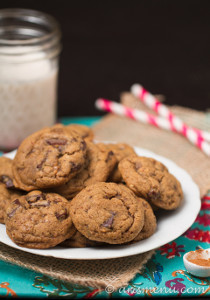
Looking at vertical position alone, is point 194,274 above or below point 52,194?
below

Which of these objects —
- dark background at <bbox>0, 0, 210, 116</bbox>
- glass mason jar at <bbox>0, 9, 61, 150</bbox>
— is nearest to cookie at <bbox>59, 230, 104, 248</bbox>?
glass mason jar at <bbox>0, 9, 61, 150</bbox>

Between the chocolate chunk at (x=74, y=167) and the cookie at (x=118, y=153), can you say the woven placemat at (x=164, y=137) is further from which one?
the chocolate chunk at (x=74, y=167)

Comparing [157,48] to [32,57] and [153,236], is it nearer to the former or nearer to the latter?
[32,57]

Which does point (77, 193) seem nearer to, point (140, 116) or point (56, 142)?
point (56, 142)

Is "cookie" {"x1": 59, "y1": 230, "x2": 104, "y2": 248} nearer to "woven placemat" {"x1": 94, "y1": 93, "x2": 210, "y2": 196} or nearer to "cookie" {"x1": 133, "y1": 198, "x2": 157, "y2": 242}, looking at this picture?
"cookie" {"x1": 133, "y1": 198, "x2": 157, "y2": 242}

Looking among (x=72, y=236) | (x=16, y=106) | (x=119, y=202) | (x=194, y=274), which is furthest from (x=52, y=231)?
(x=16, y=106)

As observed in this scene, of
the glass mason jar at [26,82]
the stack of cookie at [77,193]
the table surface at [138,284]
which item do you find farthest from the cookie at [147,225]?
the glass mason jar at [26,82]

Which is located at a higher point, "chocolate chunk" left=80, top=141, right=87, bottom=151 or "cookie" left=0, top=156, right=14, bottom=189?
"chocolate chunk" left=80, top=141, right=87, bottom=151

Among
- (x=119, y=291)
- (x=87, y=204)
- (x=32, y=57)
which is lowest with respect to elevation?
(x=119, y=291)
